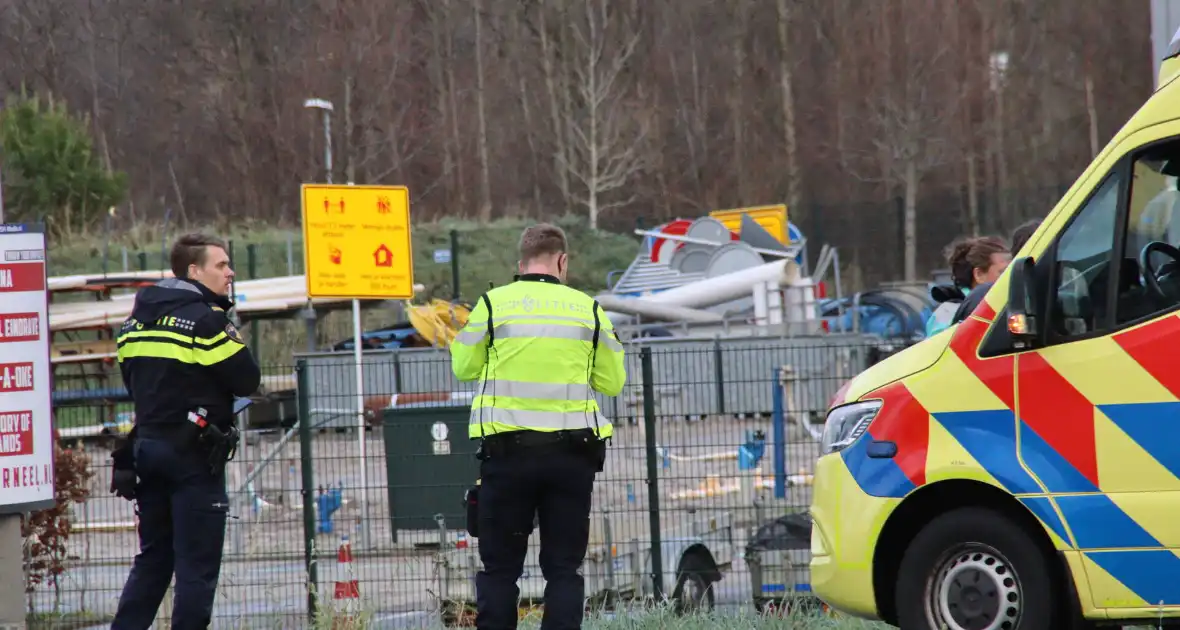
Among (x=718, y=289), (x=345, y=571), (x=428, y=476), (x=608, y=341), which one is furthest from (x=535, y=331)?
(x=718, y=289)

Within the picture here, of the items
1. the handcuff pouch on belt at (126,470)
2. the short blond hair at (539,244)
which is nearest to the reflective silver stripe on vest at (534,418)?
the short blond hair at (539,244)

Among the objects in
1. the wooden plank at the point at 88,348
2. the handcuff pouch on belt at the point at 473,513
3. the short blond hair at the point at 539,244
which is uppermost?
the wooden plank at the point at 88,348

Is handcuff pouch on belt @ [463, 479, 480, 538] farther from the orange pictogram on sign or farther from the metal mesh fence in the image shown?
the orange pictogram on sign

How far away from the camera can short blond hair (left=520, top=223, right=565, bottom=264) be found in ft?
22.0

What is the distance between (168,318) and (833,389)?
7.06 metres

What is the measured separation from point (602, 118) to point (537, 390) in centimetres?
4821

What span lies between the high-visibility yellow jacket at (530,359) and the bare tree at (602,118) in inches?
1632

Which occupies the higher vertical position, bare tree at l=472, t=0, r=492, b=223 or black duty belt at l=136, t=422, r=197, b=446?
bare tree at l=472, t=0, r=492, b=223

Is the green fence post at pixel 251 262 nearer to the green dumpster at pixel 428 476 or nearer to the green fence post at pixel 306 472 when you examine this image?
the green fence post at pixel 306 472

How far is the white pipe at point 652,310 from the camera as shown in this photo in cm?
2739

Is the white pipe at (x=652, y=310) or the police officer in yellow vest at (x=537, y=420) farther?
the white pipe at (x=652, y=310)

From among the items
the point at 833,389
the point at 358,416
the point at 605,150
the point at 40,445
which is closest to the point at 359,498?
the point at 358,416

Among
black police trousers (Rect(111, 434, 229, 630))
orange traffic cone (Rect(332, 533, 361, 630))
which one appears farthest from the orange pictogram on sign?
black police trousers (Rect(111, 434, 229, 630))

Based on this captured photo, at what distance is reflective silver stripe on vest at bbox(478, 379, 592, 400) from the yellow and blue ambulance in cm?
123
